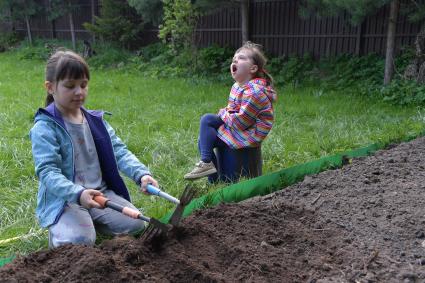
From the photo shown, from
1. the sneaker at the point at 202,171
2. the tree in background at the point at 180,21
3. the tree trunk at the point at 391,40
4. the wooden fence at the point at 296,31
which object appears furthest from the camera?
the tree in background at the point at 180,21

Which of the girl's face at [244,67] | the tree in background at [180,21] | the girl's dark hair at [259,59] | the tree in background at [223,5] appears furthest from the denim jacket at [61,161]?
the tree in background at [180,21]

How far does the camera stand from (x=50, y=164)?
249cm

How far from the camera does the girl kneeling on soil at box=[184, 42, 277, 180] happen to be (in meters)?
3.70

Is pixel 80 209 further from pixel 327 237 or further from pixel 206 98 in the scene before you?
pixel 206 98

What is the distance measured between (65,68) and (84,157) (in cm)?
55

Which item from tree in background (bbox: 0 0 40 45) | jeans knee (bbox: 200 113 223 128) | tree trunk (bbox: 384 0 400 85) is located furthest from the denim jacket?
tree in background (bbox: 0 0 40 45)

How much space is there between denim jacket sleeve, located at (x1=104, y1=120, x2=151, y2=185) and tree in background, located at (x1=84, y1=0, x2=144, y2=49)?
12.5 metres

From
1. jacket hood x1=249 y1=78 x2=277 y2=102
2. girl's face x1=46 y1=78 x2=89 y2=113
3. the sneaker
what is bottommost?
the sneaker

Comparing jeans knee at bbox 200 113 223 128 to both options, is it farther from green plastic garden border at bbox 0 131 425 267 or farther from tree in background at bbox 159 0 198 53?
tree in background at bbox 159 0 198 53

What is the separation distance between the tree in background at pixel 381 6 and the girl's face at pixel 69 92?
248 inches

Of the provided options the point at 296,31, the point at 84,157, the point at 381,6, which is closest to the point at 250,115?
the point at 84,157

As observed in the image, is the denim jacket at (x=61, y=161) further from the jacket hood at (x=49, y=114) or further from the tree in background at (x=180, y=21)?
the tree in background at (x=180, y=21)

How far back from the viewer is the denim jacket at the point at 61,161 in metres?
2.42

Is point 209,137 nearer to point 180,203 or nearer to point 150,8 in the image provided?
point 180,203
